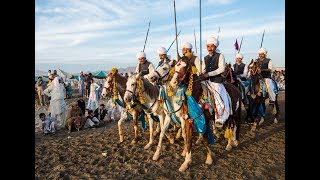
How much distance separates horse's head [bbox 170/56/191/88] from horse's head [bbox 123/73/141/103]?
5.91 feet

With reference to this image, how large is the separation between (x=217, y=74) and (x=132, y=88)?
2.22 m

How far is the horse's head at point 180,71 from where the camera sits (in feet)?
20.2

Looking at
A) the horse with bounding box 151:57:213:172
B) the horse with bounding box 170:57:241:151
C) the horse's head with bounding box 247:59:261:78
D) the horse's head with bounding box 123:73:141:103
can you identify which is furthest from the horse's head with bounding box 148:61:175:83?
the horse's head with bounding box 247:59:261:78

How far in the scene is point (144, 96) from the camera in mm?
8055

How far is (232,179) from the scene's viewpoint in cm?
615

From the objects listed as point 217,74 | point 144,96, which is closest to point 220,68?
point 217,74

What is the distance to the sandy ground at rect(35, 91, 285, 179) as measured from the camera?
6.43 metres

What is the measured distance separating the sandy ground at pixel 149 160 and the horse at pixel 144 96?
95 centimetres

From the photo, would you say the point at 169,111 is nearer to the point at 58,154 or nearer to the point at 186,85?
the point at 186,85

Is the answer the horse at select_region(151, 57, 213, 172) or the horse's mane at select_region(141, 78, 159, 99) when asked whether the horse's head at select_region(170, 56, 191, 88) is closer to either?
the horse at select_region(151, 57, 213, 172)

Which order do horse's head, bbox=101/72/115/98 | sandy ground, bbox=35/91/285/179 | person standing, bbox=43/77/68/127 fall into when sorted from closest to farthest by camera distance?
sandy ground, bbox=35/91/285/179 < horse's head, bbox=101/72/115/98 < person standing, bbox=43/77/68/127

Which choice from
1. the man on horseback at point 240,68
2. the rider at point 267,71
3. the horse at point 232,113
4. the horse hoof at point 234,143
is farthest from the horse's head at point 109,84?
the rider at point 267,71

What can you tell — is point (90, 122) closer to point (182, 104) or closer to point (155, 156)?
point (155, 156)
